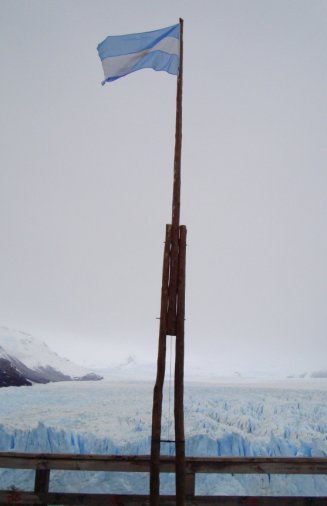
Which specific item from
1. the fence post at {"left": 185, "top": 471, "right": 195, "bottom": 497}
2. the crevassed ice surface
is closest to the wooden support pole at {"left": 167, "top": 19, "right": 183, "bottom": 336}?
the fence post at {"left": 185, "top": 471, "right": 195, "bottom": 497}

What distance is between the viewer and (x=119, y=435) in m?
13.9

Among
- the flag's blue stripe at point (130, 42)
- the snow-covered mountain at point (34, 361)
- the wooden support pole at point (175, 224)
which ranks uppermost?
the flag's blue stripe at point (130, 42)

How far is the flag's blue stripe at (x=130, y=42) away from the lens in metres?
5.33

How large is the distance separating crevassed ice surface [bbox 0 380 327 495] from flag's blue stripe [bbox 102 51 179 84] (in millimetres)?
9992

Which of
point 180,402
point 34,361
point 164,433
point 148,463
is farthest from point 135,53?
point 34,361

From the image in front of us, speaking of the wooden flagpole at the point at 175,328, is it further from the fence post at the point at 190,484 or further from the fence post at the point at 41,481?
the fence post at the point at 41,481

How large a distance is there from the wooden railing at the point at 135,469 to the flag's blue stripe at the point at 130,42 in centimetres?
557

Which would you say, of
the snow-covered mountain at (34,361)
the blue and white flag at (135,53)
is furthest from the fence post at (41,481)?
the snow-covered mountain at (34,361)

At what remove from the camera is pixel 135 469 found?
3.97 meters

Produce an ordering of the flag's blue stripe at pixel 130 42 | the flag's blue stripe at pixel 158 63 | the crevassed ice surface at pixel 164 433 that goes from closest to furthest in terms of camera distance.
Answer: the flag's blue stripe at pixel 158 63 → the flag's blue stripe at pixel 130 42 → the crevassed ice surface at pixel 164 433

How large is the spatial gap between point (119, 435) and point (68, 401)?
683 cm

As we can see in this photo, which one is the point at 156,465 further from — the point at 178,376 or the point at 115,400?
the point at 115,400

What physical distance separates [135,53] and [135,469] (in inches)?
223

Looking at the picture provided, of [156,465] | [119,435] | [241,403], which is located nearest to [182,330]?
[156,465]
